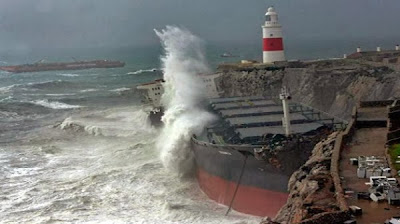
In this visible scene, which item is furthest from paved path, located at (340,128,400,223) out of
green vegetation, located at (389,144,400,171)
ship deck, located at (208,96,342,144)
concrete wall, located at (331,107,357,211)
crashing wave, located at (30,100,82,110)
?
crashing wave, located at (30,100,82,110)

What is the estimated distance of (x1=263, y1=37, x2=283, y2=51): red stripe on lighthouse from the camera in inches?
1825

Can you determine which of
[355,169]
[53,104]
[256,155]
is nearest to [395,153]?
[355,169]

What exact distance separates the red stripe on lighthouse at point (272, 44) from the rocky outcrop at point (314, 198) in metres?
31.1

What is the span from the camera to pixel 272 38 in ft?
151

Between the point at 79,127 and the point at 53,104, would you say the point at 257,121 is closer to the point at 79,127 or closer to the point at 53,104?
the point at 79,127

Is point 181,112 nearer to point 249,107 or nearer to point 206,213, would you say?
point 249,107

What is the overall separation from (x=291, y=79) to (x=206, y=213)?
24599 millimetres

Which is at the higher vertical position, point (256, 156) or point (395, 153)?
point (395, 153)

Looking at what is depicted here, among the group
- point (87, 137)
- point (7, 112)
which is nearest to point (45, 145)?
point (87, 137)

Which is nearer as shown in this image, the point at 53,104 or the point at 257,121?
the point at 257,121

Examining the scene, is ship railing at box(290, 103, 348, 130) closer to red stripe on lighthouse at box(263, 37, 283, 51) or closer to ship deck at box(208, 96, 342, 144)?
ship deck at box(208, 96, 342, 144)

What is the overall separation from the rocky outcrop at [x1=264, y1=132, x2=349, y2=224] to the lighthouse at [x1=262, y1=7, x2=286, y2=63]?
3031 centimetres

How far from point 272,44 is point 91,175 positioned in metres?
24.8

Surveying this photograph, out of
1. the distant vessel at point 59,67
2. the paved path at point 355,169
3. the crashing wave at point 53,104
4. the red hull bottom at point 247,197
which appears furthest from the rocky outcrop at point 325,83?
the distant vessel at point 59,67
